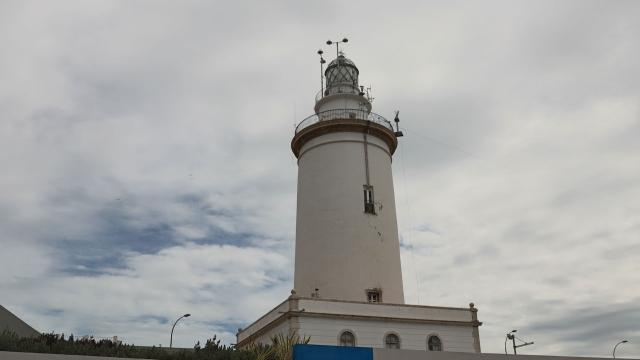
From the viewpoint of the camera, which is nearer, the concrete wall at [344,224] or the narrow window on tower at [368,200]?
the concrete wall at [344,224]

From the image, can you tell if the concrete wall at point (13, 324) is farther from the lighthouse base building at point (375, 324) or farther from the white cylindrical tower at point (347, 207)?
the white cylindrical tower at point (347, 207)

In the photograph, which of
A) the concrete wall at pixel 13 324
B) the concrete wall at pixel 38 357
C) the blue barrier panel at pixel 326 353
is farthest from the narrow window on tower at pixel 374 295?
the concrete wall at pixel 38 357

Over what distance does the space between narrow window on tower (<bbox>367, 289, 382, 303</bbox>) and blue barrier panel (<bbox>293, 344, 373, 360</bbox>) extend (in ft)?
32.5

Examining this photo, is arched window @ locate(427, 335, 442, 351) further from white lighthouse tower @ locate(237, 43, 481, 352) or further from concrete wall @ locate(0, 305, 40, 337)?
concrete wall @ locate(0, 305, 40, 337)

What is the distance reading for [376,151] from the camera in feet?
105

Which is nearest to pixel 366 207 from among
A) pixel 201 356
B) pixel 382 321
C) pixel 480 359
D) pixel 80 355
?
pixel 382 321

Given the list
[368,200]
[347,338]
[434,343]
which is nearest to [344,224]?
[368,200]

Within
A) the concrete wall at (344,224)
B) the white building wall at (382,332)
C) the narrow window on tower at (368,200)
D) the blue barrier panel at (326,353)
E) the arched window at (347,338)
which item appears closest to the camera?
the blue barrier panel at (326,353)

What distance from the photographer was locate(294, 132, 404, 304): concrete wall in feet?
94.0

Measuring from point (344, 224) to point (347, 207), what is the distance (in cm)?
90

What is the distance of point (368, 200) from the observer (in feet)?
100

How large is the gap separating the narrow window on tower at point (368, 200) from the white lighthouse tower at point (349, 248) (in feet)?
0.17

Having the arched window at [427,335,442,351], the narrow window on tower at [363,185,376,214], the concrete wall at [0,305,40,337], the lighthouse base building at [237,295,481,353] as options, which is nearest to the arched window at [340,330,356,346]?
the lighthouse base building at [237,295,481,353]

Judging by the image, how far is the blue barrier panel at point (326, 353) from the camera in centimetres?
1791
